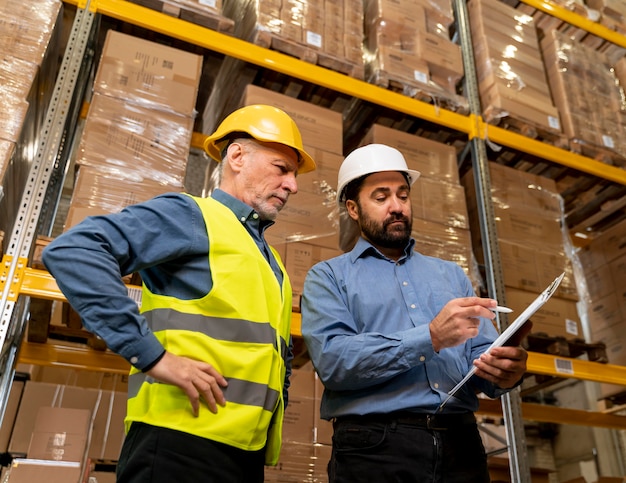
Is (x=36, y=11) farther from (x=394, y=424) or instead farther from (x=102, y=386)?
(x=394, y=424)

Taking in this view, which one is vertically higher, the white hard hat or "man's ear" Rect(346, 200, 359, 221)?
the white hard hat

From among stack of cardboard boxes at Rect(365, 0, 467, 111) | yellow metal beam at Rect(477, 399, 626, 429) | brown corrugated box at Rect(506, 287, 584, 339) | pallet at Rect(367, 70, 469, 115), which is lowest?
yellow metal beam at Rect(477, 399, 626, 429)

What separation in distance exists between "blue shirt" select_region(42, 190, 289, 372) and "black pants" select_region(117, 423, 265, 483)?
189mm

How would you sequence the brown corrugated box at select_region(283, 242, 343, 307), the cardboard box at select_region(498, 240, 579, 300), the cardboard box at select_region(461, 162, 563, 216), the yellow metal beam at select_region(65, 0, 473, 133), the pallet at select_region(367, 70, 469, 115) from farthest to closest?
1. the cardboard box at select_region(461, 162, 563, 216)
2. the pallet at select_region(367, 70, 469, 115)
3. the cardboard box at select_region(498, 240, 579, 300)
4. the yellow metal beam at select_region(65, 0, 473, 133)
5. the brown corrugated box at select_region(283, 242, 343, 307)

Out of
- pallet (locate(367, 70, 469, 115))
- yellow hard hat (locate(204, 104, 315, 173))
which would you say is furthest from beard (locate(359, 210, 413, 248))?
pallet (locate(367, 70, 469, 115))

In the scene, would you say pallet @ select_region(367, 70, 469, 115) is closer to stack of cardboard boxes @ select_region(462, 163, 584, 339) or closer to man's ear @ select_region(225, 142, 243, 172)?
stack of cardboard boxes @ select_region(462, 163, 584, 339)

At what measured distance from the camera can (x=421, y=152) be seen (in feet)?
12.6

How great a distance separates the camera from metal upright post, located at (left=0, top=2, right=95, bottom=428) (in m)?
2.46

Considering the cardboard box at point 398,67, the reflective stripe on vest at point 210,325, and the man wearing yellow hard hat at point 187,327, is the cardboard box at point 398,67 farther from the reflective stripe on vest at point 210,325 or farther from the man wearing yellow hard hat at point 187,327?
the reflective stripe on vest at point 210,325

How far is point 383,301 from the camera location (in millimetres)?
2098

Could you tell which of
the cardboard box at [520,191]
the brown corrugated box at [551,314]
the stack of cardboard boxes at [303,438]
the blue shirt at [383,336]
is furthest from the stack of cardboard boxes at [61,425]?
the cardboard box at [520,191]

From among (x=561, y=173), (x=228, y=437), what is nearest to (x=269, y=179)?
(x=228, y=437)

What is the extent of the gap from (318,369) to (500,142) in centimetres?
279

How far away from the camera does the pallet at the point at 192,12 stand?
3.44 metres
